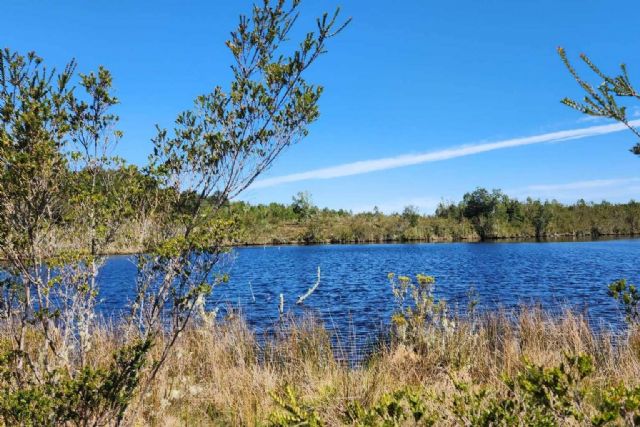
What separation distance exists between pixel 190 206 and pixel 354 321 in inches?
Result: 389

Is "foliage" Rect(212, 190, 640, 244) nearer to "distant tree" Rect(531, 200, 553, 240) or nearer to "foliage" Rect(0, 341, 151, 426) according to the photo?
"distant tree" Rect(531, 200, 553, 240)

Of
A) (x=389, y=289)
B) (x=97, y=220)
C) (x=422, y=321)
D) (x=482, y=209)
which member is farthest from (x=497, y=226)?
(x=97, y=220)

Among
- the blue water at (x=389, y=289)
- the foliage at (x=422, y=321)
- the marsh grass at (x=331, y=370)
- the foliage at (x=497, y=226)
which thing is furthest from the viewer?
the foliage at (x=497, y=226)

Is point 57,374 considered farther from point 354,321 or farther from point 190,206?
point 354,321

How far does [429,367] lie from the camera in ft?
23.5

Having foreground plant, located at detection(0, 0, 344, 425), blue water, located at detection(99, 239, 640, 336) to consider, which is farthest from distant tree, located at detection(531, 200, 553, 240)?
foreground plant, located at detection(0, 0, 344, 425)

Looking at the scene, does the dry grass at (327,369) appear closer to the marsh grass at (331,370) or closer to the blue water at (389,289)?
the marsh grass at (331,370)

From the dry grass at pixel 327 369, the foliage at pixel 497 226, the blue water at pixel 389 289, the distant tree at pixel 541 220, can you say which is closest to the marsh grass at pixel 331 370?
the dry grass at pixel 327 369

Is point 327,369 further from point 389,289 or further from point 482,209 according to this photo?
point 482,209

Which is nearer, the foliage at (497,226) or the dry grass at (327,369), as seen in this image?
the dry grass at (327,369)

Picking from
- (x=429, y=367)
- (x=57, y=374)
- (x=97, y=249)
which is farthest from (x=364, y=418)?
(x=429, y=367)

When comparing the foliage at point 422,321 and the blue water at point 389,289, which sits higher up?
the foliage at point 422,321

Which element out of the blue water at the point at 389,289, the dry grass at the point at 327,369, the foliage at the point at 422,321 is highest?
the foliage at the point at 422,321

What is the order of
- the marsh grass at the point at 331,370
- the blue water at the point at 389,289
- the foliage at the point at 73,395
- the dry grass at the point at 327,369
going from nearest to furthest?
the foliage at the point at 73,395, the marsh grass at the point at 331,370, the dry grass at the point at 327,369, the blue water at the point at 389,289
